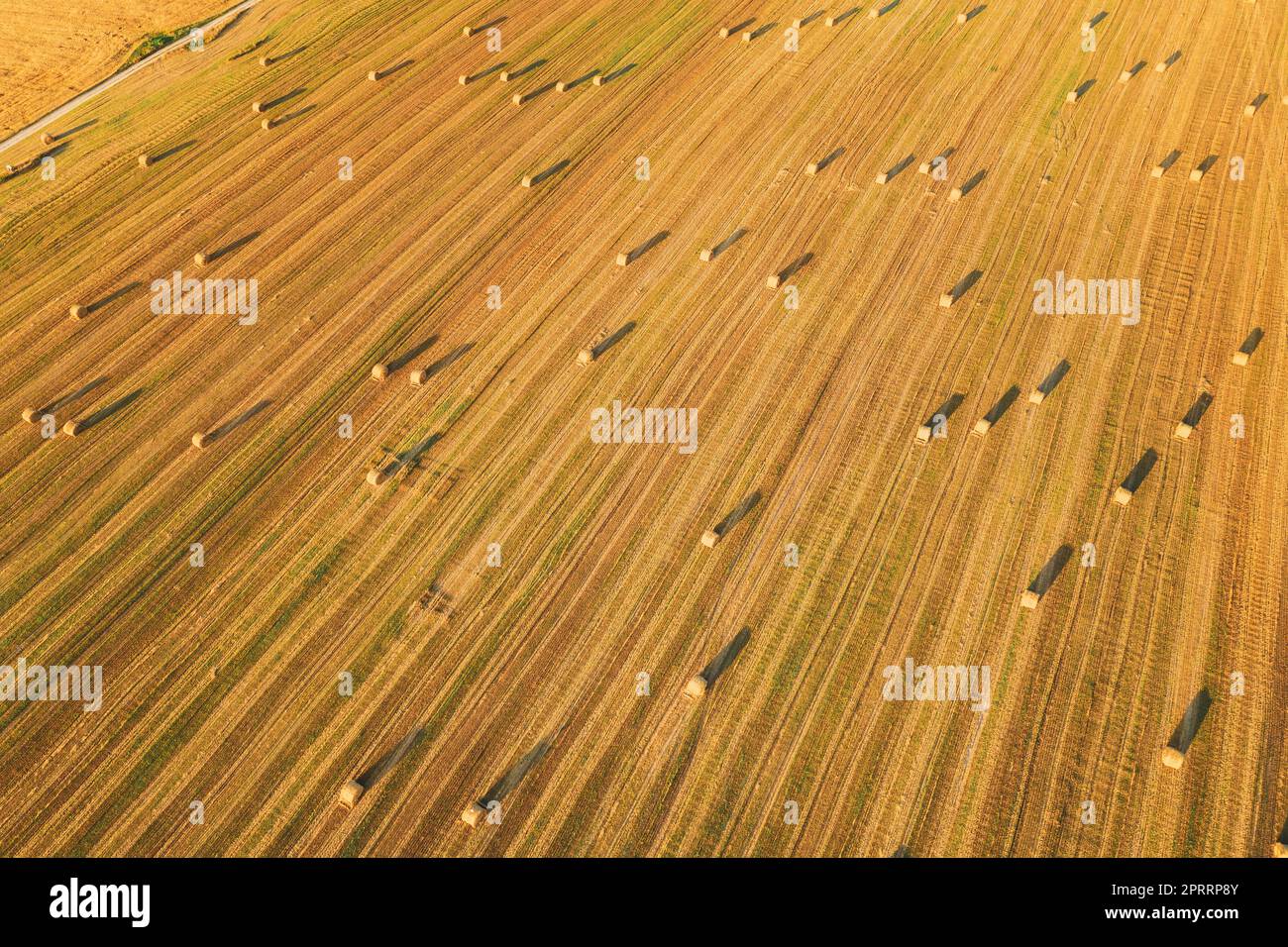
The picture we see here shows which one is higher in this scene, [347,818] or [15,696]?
[15,696]

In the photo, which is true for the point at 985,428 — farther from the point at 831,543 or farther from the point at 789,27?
the point at 789,27

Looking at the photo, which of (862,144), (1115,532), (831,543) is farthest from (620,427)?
(862,144)

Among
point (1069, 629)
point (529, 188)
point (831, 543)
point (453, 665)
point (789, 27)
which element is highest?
point (789, 27)

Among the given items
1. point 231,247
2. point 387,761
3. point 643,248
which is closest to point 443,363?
point 643,248

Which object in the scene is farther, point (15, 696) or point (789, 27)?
point (789, 27)

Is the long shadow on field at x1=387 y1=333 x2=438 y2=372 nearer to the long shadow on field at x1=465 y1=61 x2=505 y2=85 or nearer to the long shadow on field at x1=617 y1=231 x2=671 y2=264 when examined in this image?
the long shadow on field at x1=617 y1=231 x2=671 y2=264

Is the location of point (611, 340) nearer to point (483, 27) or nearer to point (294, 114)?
point (294, 114)

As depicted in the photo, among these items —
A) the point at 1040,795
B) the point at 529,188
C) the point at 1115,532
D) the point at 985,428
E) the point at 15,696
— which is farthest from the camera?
the point at 529,188
